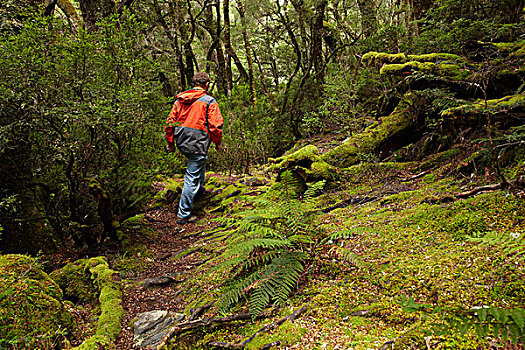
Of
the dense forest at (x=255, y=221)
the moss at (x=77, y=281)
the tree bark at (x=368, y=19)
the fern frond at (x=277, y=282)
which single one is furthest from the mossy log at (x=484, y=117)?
the tree bark at (x=368, y=19)

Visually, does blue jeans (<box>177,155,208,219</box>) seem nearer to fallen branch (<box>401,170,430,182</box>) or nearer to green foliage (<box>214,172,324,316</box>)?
green foliage (<box>214,172,324,316</box>)

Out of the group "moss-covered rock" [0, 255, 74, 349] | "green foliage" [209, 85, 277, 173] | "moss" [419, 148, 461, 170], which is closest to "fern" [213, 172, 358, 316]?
"moss-covered rock" [0, 255, 74, 349]

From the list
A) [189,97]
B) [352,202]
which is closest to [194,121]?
[189,97]

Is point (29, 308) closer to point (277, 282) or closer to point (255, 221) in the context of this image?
point (277, 282)

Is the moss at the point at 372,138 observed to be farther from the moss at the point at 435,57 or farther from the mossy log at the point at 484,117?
the mossy log at the point at 484,117

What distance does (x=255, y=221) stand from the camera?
300 centimetres

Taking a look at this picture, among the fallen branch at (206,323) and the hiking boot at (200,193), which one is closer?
the fallen branch at (206,323)

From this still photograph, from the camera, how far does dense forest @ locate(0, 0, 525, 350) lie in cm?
178

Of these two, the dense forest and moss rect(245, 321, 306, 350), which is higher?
the dense forest

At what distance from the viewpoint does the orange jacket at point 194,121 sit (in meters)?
5.52

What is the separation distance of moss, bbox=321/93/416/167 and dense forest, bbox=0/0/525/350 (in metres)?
0.03

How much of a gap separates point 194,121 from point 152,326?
3.90 m

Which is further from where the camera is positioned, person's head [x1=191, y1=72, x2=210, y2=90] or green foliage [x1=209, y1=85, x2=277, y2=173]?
green foliage [x1=209, y1=85, x2=277, y2=173]

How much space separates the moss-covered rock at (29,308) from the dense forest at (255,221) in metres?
0.01
